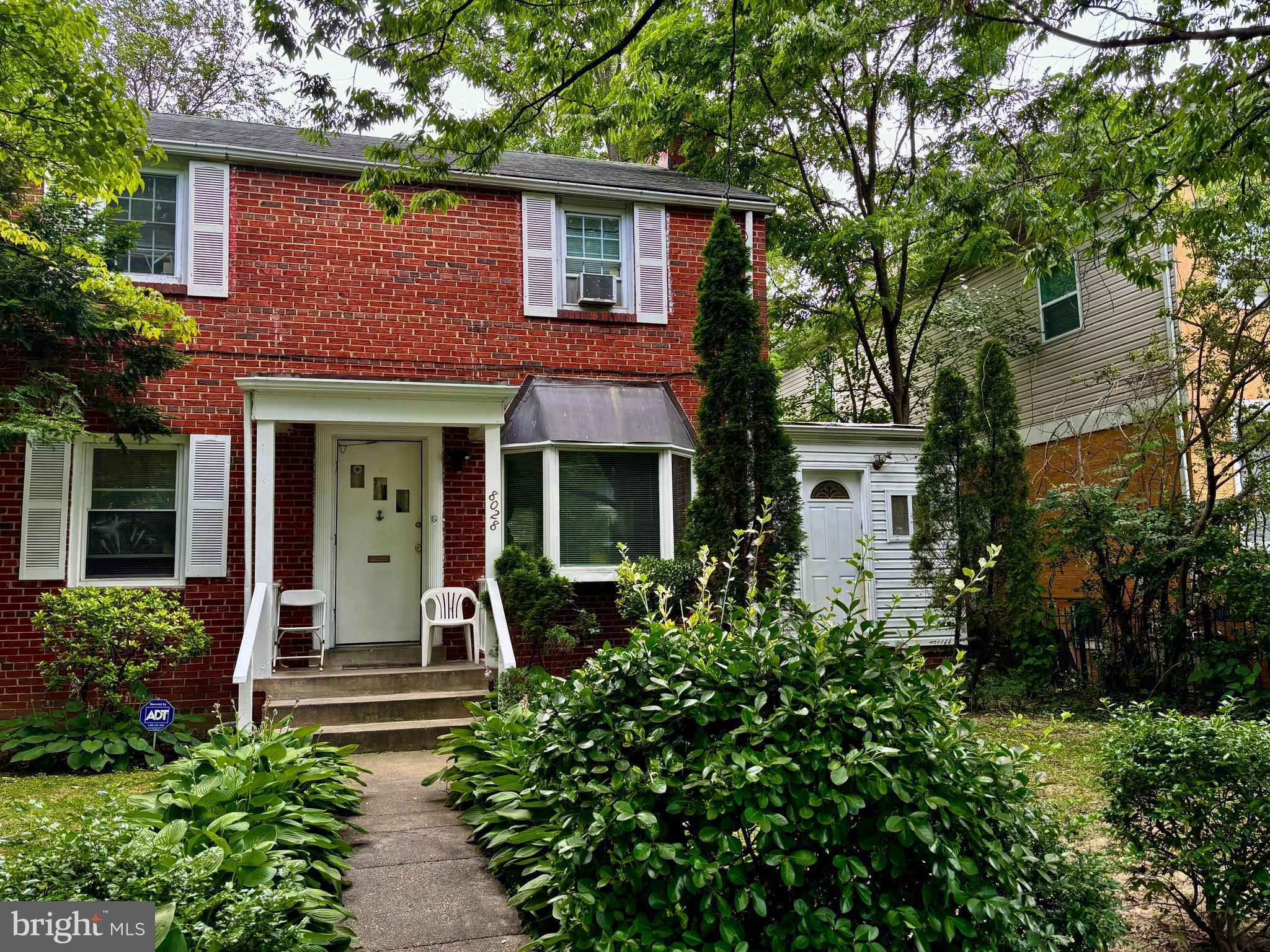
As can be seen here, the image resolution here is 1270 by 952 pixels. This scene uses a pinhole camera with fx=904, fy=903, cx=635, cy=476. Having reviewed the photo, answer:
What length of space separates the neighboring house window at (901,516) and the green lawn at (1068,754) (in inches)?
117

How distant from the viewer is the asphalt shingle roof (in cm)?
975

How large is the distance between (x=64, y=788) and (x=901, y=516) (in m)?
9.54

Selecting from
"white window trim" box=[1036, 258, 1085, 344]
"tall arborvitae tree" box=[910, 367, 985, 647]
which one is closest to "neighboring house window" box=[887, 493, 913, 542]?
"tall arborvitae tree" box=[910, 367, 985, 647]

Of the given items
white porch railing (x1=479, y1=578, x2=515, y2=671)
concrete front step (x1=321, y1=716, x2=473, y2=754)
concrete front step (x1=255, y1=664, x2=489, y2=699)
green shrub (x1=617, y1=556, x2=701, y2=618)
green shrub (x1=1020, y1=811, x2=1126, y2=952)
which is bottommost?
concrete front step (x1=321, y1=716, x2=473, y2=754)

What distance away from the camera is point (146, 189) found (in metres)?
9.53

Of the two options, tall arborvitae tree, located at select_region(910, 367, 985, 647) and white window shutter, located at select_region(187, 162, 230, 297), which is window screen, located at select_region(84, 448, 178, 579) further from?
tall arborvitae tree, located at select_region(910, 367, 985, 647)

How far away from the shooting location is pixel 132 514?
9.12m

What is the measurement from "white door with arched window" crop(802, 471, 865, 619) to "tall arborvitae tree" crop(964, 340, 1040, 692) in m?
1.68

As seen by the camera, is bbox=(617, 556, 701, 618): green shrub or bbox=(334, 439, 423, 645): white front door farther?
bbox=(334, 439, 423, 645): white front door

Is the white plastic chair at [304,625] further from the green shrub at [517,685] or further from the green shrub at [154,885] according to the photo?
the green shrub at [154,885]

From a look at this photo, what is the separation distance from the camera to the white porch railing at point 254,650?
731 cm

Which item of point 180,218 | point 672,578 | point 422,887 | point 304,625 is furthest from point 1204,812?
point 180,218

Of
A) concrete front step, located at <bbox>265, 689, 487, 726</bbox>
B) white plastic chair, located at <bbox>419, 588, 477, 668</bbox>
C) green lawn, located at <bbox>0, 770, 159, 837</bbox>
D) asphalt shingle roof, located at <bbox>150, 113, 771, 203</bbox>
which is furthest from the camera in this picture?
asphalt shingle roof, located at <bbox>150, 113, 771, 203</bbox>

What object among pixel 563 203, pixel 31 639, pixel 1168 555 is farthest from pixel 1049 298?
pixel 31 639
